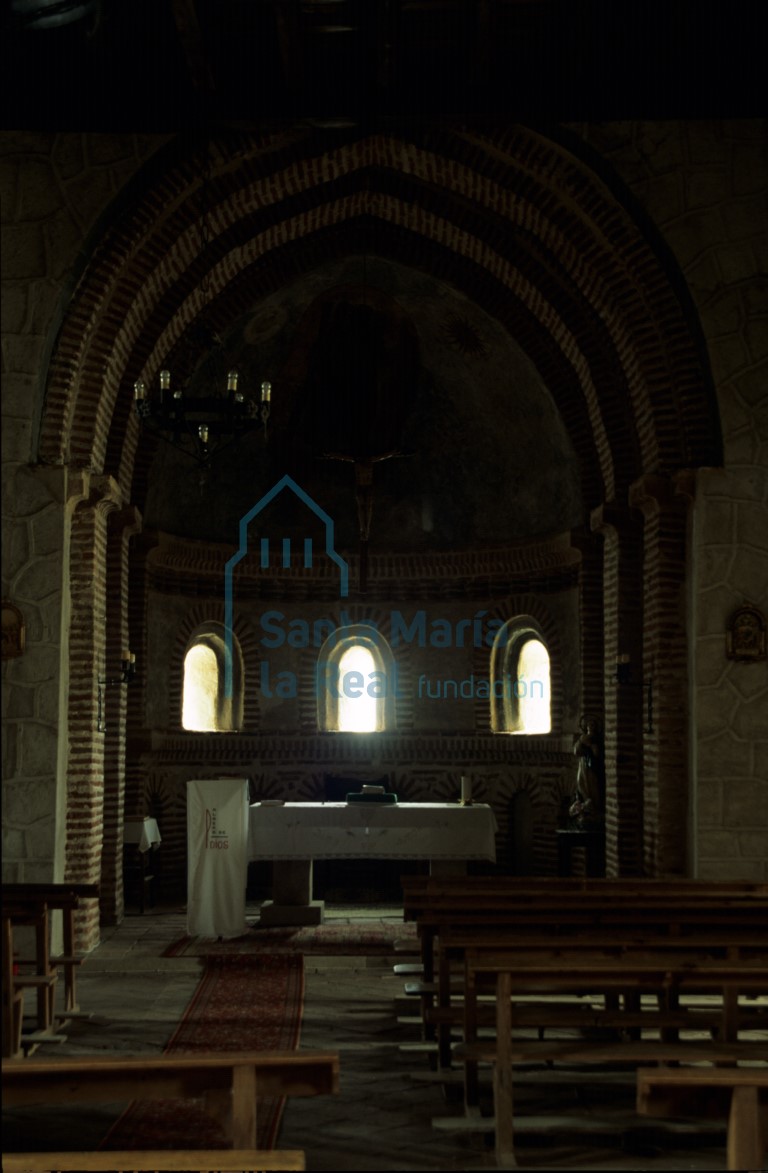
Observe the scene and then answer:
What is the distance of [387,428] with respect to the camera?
18031 millimetres

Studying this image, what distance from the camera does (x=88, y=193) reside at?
11617mm

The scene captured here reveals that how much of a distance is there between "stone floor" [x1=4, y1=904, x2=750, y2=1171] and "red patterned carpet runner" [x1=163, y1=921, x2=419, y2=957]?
2.64m

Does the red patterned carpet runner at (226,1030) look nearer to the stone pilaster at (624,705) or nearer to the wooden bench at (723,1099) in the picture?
the wooden bench at (723,1099)

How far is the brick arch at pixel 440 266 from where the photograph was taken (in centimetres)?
1196

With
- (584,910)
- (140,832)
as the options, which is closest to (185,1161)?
(584,910)

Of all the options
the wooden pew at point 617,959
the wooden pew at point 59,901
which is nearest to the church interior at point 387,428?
the wooden pew at point 617,959

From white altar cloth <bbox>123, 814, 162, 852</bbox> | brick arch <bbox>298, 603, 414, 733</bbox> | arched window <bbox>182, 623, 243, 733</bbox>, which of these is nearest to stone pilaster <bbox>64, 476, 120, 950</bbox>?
white altar cloth <bbox>123, 814, 162, 852</bbox>

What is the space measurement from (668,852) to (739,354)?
4.60m

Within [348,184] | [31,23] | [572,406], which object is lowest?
[572,406]

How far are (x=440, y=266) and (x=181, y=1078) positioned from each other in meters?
12.9

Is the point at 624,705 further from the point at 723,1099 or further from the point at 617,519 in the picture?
the point at 723,1099

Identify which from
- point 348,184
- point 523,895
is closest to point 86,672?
point 523,895

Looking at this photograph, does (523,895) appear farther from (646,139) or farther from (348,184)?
(348,184)

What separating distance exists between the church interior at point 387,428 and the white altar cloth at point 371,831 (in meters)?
1.33
